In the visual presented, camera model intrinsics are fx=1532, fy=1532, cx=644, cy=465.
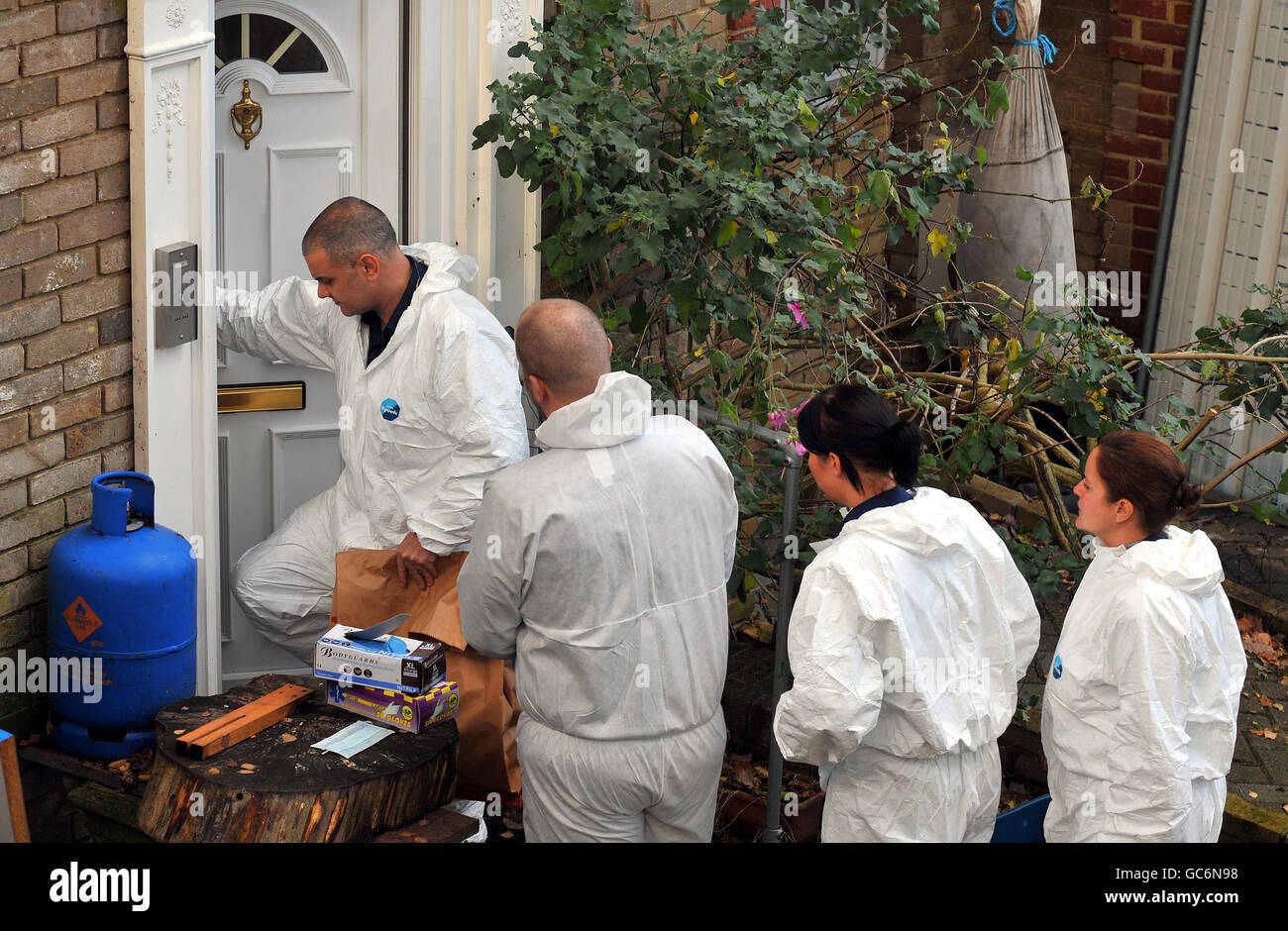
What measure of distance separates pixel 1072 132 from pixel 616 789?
5.79 m

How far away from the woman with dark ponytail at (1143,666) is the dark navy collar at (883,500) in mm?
437

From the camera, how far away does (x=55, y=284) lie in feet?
13.0

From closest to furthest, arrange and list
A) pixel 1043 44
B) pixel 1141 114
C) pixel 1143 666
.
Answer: pixel 1143 666 → pixel 1043 44 → pixel 1141 114

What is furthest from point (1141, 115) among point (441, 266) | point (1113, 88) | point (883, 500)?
point (883, 500)

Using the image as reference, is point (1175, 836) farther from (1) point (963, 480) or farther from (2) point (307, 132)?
(2) point (307, 132)

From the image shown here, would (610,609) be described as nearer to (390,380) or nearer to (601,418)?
(601,418)

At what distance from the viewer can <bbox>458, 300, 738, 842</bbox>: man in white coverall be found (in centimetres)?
360

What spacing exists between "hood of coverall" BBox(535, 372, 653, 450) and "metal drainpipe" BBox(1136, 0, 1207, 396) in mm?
4657

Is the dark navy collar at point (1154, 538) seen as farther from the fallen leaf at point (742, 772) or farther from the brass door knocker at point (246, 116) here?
the brass door knocker at point (246, 116)

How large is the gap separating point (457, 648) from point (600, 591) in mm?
860

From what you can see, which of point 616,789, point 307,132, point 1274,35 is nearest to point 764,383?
point 616,789

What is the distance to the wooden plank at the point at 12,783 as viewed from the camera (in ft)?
11.6

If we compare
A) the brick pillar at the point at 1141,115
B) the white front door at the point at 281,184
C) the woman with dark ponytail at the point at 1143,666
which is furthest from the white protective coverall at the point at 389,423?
the brick pillar at the point at 1141,115

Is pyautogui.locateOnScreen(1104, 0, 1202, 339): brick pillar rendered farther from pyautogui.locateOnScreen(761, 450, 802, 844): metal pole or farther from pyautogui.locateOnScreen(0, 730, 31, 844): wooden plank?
pyautogui.locateOnScreen(0, 730, 31, 844): wooden plank
